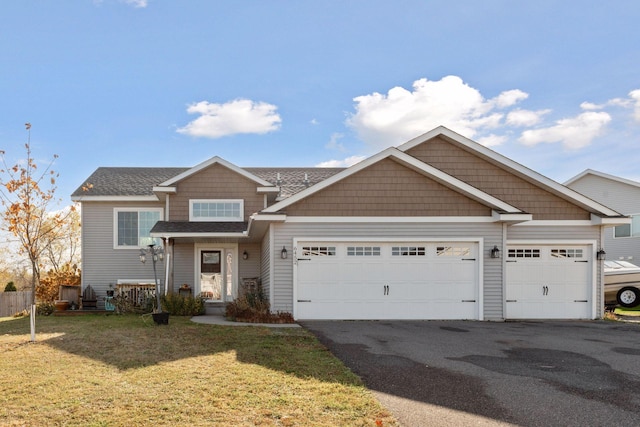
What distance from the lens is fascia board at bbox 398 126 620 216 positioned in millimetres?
15352

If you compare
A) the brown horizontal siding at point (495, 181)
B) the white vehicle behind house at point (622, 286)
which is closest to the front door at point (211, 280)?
the brown horizontal siding at point (495, 181)

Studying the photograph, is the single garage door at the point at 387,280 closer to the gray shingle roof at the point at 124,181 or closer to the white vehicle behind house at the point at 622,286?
the white vehicle behind house at the point at 622,286

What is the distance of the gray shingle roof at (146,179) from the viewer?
1900 cm

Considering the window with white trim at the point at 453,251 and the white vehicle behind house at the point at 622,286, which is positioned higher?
the window with white trim at the point at 453,251

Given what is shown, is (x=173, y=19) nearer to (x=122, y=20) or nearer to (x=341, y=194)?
(x=122, y=20)

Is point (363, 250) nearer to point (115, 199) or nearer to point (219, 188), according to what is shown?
point (219, 188)

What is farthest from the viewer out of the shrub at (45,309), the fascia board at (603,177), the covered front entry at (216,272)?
the fascia board at (603,177)

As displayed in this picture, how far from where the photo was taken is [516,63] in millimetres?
15734

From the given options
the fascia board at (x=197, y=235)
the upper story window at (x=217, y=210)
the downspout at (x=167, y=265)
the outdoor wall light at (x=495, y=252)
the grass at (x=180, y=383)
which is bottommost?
the grass at (x=180, y=383)

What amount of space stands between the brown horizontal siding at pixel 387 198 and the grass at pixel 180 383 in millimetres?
4414

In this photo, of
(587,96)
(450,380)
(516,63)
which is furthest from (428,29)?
(450,380)

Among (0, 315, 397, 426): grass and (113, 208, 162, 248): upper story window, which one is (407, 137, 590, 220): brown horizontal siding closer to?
(0, 315, 397, 426): grass

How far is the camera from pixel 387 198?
14281 mm

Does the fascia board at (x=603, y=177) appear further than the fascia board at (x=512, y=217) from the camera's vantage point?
Yes
